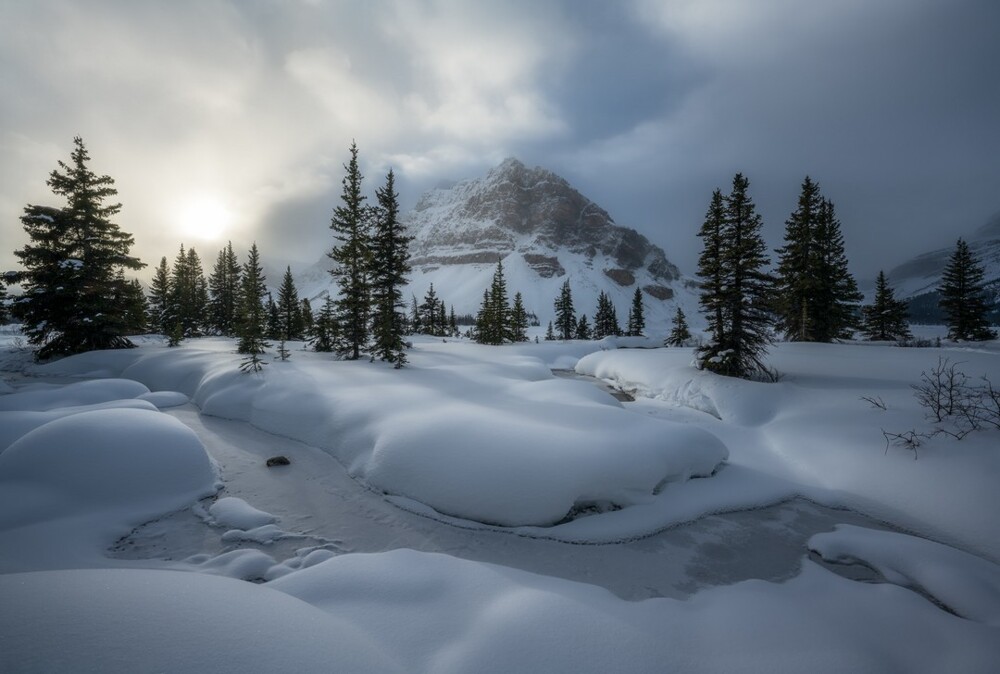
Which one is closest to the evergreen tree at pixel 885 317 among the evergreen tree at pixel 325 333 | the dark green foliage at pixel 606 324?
the dark green foliage at pixel 606 324

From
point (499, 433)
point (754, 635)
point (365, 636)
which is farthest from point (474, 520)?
point (754, 635)

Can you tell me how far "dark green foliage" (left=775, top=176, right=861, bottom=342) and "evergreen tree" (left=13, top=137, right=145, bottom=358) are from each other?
4581 cm

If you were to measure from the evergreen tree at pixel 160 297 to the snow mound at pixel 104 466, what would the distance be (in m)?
47.1

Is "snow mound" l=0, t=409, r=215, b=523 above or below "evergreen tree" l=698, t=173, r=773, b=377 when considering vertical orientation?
below

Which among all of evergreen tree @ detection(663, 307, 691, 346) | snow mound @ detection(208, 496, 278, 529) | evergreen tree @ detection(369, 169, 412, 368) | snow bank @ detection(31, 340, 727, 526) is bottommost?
snow mound @ detection(208, 496, 278, 529)

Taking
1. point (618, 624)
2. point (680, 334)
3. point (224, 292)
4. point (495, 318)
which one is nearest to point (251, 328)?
point (618, 624)

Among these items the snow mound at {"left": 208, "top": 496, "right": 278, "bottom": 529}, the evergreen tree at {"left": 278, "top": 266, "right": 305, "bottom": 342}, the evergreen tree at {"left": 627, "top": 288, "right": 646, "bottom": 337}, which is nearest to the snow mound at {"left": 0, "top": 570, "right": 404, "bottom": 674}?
the snow mound at {"left": 208, "top": 496, "right": 278, "bottom": 529}

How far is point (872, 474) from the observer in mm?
7562

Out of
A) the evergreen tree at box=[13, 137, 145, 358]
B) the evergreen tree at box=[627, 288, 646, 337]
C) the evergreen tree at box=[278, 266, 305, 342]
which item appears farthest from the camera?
the evergreen tree at box=[627, 288, 646, 337]

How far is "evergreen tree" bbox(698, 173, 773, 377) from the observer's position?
15641 millimetres

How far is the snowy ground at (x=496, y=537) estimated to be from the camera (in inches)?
121

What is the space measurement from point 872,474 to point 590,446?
20.8 feet

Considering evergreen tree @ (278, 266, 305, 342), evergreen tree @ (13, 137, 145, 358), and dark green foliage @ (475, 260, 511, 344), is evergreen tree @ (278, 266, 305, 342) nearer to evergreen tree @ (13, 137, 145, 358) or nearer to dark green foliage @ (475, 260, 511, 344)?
evergreen tree @ (13, 137, 145, 358)

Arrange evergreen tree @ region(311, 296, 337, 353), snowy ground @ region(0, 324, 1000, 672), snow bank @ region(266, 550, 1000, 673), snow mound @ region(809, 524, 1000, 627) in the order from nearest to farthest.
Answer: snowy ground @ region(0, 324, 1000, 672), snow bank @ region(266, 550, 1000, 673), snow mound @ region(809, 524, 1000, 627), evergreen tree @ region(311, 296, 337, 353)
